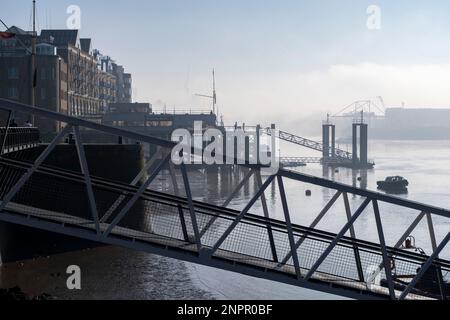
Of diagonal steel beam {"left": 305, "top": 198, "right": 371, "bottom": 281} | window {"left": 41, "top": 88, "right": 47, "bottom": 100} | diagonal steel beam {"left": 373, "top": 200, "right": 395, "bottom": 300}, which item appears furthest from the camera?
window {"left": 41, "top": 88, "right": 47, "bottom": 100}

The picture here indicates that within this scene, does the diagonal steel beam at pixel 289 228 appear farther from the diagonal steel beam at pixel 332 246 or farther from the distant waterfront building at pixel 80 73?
the distant waterfront building at pixel 80 73

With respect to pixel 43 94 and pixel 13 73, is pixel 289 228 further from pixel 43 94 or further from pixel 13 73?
pixel 13 73

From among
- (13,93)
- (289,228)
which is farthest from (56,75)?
(289,228)

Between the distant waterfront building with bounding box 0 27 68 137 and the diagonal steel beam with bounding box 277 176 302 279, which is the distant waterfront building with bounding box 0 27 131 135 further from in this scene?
the diagonal steel beam with bounding box 277 176 302 279

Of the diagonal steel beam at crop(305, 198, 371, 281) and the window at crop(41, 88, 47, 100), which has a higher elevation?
the window at crop(41, 88, 47, 100)

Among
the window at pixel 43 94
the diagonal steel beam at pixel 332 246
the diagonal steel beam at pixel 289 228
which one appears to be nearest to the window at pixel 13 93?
the window at pixel 43 94

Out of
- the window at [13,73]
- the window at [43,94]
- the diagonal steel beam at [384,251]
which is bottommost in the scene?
the diagonal steel beam at [384,251]

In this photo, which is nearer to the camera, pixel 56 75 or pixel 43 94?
pixel 43 94

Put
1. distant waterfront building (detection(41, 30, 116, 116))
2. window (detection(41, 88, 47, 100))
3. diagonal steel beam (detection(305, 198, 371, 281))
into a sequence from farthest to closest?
distant waterfront building (detection(41, 30, 116, 116)) < window (detection(41, 88, 47, 100)) < diagonal steel beam (detection(305, 198, 371, 281))

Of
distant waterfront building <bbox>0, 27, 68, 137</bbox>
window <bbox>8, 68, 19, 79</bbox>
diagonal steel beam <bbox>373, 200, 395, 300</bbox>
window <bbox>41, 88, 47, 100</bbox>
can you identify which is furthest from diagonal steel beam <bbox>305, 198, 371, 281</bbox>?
window <bbox>8, 68, 19, 79</bbox>
